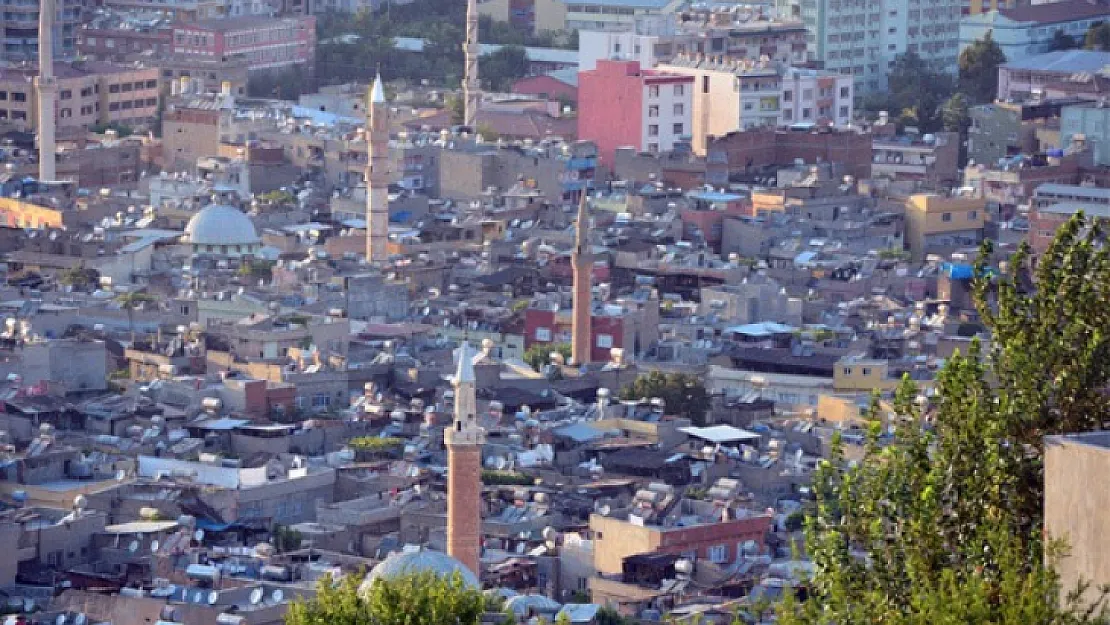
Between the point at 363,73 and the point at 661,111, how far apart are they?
12.1 meters

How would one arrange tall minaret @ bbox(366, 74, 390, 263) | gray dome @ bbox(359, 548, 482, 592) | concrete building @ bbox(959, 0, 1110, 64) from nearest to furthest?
gray dome @ bbox(359, 548, 482, 592) → tall minaret @ bbox(366, 74, 390, 263) → concrete building @ bbox(959, 0, 1110, 64)

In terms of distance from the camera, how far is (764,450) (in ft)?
103

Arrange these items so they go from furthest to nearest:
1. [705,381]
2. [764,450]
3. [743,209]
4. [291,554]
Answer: [743,209]
[705,381]
[764,450]
[291,554]

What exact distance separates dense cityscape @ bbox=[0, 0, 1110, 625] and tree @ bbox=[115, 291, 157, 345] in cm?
14

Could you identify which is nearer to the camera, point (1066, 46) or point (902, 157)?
point (902, 157)

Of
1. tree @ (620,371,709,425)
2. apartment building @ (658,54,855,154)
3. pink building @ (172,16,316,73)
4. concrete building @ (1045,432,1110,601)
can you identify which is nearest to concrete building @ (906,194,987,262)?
apartment building @ (658,54,855,154)

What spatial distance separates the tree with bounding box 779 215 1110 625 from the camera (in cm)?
1208

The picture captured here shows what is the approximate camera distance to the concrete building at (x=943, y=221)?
48062 mm

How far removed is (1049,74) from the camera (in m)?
60.8

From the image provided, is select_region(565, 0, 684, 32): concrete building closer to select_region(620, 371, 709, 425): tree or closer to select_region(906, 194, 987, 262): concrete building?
select_region(906, 194, 987, 262): concrete building

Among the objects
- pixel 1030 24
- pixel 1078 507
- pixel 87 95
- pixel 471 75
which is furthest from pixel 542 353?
pixel 1030 24

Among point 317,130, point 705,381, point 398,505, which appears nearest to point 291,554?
point 398,505

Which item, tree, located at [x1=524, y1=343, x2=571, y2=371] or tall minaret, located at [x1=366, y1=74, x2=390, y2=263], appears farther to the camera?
tall minaret, located at [x1=366, y1=74, x2=390, y2=263]

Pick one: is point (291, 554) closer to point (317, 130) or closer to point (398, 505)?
point (398, 505)
